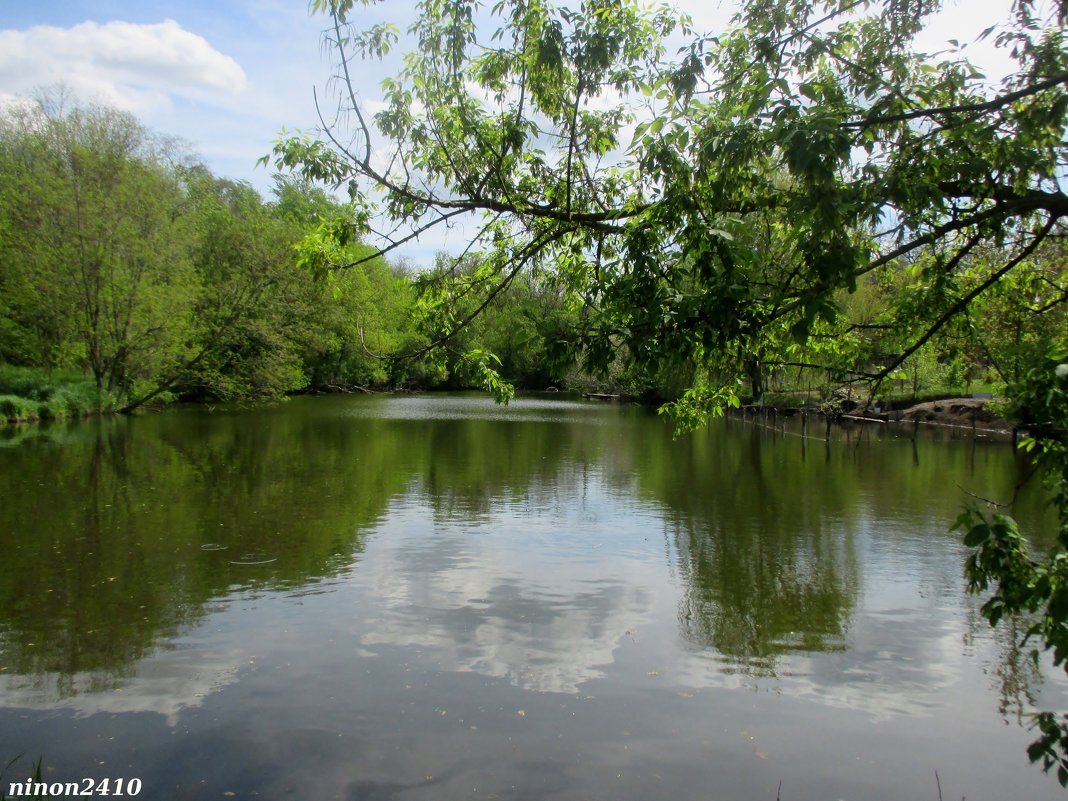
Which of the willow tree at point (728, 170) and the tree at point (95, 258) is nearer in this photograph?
the willow tree at point (728, 170)

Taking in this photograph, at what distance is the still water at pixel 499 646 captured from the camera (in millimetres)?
6039

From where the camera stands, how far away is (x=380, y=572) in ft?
36.8

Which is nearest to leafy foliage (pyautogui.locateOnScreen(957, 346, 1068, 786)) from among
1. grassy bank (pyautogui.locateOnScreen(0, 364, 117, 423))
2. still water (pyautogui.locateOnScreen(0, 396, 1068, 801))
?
still water (pyautogui.locateOnScreen(0, 396, 1068, 801))

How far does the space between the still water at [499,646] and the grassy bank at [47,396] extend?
14.4 m

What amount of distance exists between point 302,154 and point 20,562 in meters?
8.64

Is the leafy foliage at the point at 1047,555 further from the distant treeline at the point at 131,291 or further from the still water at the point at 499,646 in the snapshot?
the distant treeline at the point at 131,291

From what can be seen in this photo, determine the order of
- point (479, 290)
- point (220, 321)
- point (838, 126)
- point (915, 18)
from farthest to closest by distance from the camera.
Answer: point (220, 321), point (479, 290), point (915, 18), point (838, 126)

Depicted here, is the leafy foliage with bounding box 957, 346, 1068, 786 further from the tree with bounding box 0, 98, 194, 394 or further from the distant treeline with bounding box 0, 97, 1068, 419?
the tree with bounding box 0, 98, 194, 394

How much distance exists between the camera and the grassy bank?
99.8 ft

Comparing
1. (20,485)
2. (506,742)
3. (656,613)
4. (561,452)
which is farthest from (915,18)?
(561,452)

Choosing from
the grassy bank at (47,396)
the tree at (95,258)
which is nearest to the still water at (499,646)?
the grassy bank at (47,396)

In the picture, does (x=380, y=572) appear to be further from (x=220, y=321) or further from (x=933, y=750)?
(x=220, y=321)

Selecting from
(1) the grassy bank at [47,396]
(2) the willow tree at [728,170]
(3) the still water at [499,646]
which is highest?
(2) the willow tree at [728,170]

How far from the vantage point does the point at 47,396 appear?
3300 centimetres
